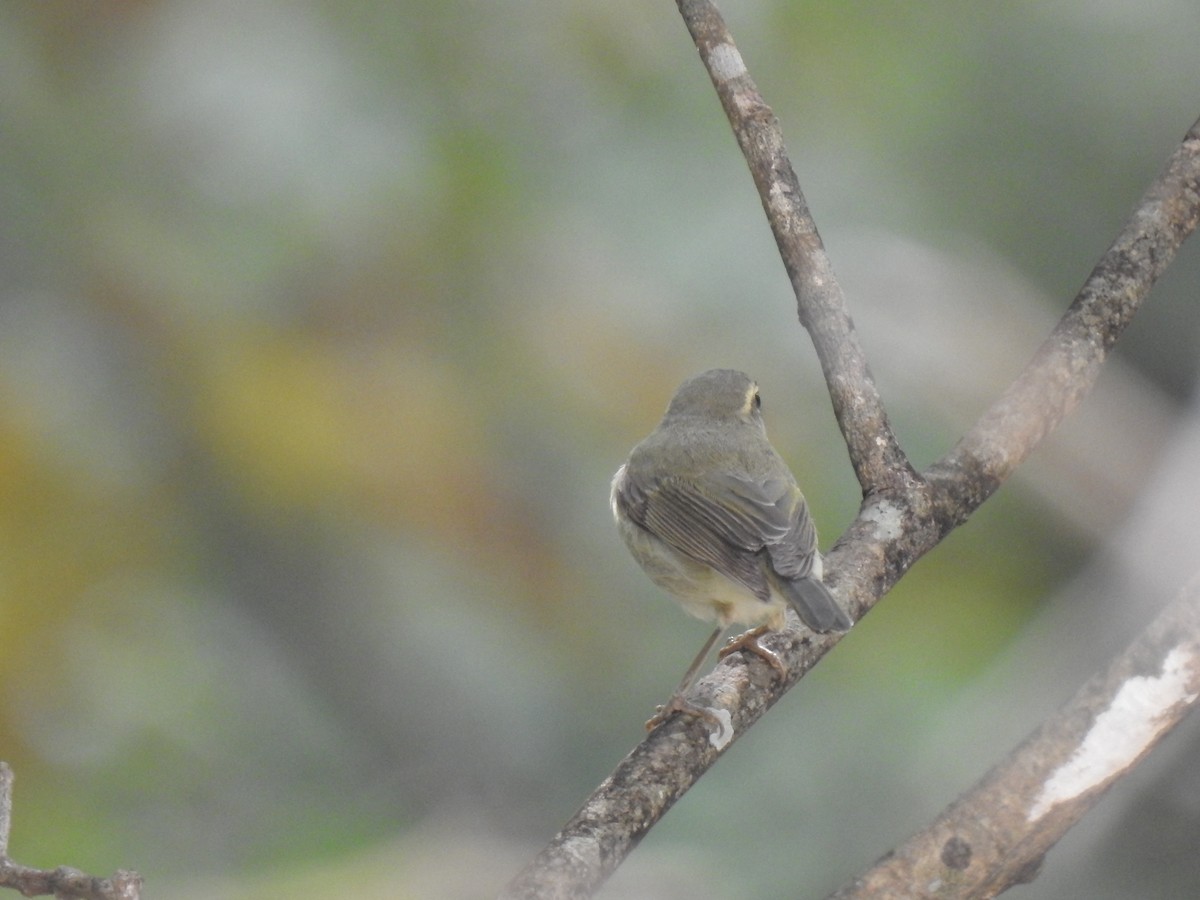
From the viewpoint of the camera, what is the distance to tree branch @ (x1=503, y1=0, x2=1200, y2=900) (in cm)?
202

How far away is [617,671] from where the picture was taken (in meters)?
3.85

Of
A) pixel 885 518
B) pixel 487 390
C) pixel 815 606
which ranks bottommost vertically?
pixel 815 606

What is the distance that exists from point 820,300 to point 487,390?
1942 mm

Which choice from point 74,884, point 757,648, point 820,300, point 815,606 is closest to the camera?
point 74,884

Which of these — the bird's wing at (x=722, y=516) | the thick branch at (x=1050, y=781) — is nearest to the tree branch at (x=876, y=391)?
the bird's wing at (x=722, y=516)

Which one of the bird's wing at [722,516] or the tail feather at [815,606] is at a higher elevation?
the bird's wing at [722,516]

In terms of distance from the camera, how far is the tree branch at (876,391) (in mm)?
2020

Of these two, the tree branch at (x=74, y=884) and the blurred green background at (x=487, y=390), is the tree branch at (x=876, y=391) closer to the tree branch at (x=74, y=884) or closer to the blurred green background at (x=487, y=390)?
the tree branch at (x=74, y=884)

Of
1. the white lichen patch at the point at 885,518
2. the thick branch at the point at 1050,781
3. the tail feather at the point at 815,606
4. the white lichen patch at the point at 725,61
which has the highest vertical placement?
the white lichen patch at the point at 725,61

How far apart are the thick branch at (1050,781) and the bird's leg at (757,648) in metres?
0.36

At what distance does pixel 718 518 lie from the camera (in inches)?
80.5

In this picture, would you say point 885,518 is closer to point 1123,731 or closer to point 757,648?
point 757,648

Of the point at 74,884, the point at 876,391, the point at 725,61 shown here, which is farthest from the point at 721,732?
the point at 725,61

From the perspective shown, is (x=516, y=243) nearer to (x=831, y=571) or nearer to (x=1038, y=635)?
(x=1038, y=635)
